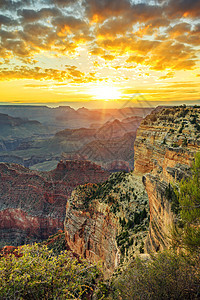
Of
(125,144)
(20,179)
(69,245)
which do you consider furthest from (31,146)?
(69,245)

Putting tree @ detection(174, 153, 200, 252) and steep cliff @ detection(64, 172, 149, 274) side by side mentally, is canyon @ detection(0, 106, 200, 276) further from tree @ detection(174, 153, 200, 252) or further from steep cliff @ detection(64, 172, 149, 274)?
tree @ detection(174, 153, 200, 252)

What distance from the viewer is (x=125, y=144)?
138 meters

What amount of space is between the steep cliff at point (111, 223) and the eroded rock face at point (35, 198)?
96.6 ft

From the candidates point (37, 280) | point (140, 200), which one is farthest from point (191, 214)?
point (140, 200)

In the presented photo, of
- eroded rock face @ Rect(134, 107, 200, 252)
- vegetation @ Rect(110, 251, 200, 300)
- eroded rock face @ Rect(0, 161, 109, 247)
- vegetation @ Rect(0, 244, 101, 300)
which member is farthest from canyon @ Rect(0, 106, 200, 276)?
vegetation @ Rect(0, 244, 101, 300)

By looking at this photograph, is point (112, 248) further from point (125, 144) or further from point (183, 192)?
point (125, 144)

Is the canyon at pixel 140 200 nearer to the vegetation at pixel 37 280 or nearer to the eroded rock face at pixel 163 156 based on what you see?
the eroded rock face at pixel 163 156

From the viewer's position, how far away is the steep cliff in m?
17.8

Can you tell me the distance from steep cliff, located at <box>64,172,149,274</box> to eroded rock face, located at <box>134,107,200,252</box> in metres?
3.38

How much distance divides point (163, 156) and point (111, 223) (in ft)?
34.8

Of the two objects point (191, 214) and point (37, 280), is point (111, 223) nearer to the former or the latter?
point (191, 214)

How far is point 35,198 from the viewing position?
61.6 metres

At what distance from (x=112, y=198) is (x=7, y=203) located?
48903 mm

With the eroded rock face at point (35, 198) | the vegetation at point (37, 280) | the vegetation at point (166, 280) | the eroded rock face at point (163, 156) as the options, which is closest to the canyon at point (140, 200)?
the eroded rock face at point (163, 156)
